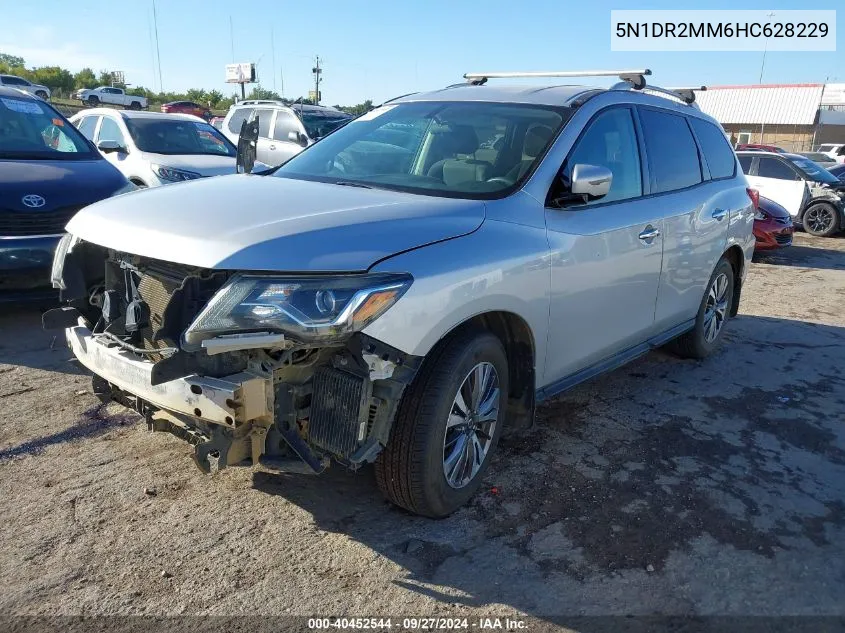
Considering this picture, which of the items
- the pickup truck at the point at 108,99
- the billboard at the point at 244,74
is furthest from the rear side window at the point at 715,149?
the pickup truck at the point at 108,99

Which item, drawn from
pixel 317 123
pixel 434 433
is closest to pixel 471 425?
pixel 434 433

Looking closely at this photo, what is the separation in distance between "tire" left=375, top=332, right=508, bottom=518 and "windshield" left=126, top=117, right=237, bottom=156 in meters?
7.72

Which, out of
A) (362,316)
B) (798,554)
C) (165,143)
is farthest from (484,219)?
(165,143)

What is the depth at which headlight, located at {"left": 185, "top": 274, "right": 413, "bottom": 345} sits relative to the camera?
8.26 ft

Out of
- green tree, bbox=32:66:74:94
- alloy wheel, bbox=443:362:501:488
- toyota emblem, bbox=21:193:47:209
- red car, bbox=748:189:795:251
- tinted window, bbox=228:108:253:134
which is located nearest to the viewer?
alloy wheel, bbox=443:362:501:488

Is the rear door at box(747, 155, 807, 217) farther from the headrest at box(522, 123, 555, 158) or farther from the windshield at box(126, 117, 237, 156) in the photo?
the headrest at box(522, 123, 555, 158)

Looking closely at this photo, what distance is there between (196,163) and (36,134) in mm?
2877

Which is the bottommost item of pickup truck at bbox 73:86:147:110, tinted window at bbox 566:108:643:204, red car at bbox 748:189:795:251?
red car at bbox 748:189:795:251

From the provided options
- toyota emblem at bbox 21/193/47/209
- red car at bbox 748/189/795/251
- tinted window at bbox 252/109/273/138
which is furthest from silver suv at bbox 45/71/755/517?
tinted window at bbox 252/109/273/138

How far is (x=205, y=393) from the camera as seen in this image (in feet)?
8.39

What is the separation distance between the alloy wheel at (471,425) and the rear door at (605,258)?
449mm

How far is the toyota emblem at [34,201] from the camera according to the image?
5309mm

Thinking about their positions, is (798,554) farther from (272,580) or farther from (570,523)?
(272,580)

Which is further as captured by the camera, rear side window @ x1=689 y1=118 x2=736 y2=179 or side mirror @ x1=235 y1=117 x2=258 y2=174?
rear side window @ x1=689 y1=118 x2=736 y2=179
